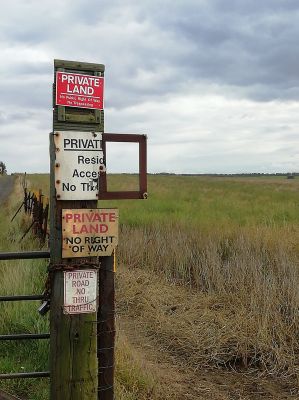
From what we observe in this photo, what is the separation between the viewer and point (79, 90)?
2.77 m

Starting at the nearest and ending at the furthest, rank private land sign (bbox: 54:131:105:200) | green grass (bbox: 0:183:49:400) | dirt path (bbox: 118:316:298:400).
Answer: private land sign (bbox: 54:131:105:200) < green grass (bbox: 0:183:49:400) < dirt path (bbox: 118:316:298:400)

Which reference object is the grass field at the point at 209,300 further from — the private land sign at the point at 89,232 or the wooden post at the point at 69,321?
the private land sign at the point at 89,232

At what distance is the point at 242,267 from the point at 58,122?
5.09 m

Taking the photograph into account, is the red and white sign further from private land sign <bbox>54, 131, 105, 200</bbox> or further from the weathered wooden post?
private land sign <bbox>54, 131, 105, 200</bbox>

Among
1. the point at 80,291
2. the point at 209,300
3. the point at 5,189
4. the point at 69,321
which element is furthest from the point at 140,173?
the point at 5,189

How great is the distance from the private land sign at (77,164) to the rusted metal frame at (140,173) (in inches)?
1.3

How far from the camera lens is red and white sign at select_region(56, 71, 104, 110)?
2719 millimetres

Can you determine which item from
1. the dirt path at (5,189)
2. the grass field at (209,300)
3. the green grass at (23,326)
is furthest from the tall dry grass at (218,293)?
the dirt path at (5,189)

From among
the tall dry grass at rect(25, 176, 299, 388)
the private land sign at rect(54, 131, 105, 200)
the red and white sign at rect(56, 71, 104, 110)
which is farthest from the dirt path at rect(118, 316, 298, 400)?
the red and white sign at rect(56, 71, 104, 110)

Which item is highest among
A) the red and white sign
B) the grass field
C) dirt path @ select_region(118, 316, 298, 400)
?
the red and white sign

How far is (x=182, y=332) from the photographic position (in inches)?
233

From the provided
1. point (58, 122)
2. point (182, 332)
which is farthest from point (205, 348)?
point (58, 122)

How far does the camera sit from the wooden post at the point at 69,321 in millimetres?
2756

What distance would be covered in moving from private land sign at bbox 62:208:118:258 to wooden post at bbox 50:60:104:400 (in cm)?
5
